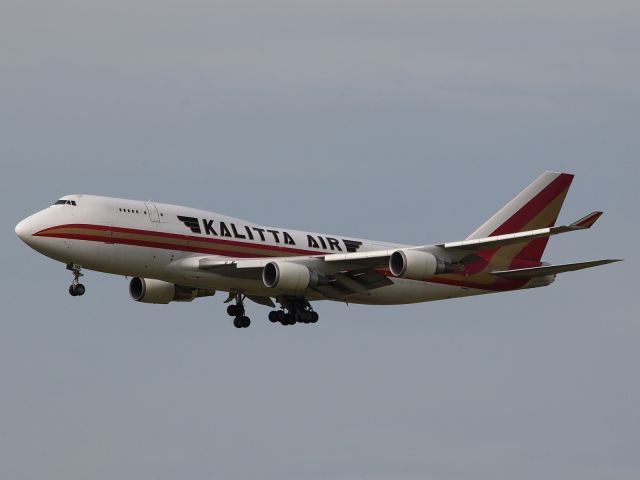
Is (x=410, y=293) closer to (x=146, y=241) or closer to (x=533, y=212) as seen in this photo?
(x=533, y=212)

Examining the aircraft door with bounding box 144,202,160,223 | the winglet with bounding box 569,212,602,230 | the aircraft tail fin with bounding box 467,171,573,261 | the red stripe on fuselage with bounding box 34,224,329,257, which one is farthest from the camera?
the aircraft tail fin with bounding box 467,171,573,261

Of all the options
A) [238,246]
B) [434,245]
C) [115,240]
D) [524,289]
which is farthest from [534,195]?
[115,240]

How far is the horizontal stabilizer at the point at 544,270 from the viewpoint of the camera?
64.3 metres

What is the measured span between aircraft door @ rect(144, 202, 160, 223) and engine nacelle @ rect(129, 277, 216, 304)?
19.5ft

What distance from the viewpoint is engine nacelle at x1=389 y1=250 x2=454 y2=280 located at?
208 feet

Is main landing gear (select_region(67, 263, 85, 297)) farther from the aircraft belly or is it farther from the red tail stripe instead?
the red tail stripe

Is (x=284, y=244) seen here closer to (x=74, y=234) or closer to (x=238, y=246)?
(x=238, y=246)

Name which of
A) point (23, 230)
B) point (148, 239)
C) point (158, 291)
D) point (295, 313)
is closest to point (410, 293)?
point (295, 313)

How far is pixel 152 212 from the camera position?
65188 mm

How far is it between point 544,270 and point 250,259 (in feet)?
46.0

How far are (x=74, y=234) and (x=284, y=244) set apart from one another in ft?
33.6

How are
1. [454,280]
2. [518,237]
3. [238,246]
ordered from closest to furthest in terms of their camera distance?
[518,237], [238,246], [454,280]

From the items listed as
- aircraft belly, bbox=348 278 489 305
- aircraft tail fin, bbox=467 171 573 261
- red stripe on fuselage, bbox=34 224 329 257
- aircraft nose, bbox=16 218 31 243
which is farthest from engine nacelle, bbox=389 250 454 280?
aircraft nose, bbox=16 218 31 243

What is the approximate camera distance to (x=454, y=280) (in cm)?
7188
